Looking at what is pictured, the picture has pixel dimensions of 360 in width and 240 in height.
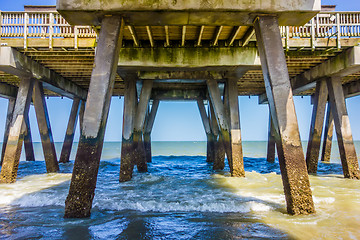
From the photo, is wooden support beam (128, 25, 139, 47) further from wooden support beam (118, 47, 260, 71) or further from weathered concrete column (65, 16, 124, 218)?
weathered concrete column (65, 16, 124, 218)

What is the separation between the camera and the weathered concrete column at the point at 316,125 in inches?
416

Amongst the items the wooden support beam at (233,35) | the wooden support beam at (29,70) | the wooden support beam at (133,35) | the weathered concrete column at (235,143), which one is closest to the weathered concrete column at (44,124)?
the wooden support beam at (29,70)

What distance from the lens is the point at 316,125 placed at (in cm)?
1084

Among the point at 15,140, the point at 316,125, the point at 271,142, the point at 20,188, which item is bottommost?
the point at 20,188

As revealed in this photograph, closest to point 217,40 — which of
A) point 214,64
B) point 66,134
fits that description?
point 214,64

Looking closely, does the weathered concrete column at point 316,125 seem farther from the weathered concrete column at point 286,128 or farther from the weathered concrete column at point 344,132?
the weathered concrete column at point 286,128

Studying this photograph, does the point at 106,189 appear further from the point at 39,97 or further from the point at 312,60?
the point at 312,60

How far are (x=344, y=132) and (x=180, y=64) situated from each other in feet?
22.4

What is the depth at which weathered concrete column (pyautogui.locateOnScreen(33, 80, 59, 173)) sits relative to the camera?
1078 centimetres

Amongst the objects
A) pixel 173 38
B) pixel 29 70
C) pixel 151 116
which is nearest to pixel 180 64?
pixel 173 38

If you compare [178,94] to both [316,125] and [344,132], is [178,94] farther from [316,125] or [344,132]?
[344,132]

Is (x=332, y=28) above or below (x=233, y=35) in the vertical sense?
above

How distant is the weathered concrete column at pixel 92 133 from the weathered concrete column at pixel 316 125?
891cm

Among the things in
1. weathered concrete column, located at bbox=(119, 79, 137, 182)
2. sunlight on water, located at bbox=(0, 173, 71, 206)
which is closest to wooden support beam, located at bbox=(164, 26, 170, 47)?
weathered concrete column, located at bbox=(119, 79, 137, 182)
